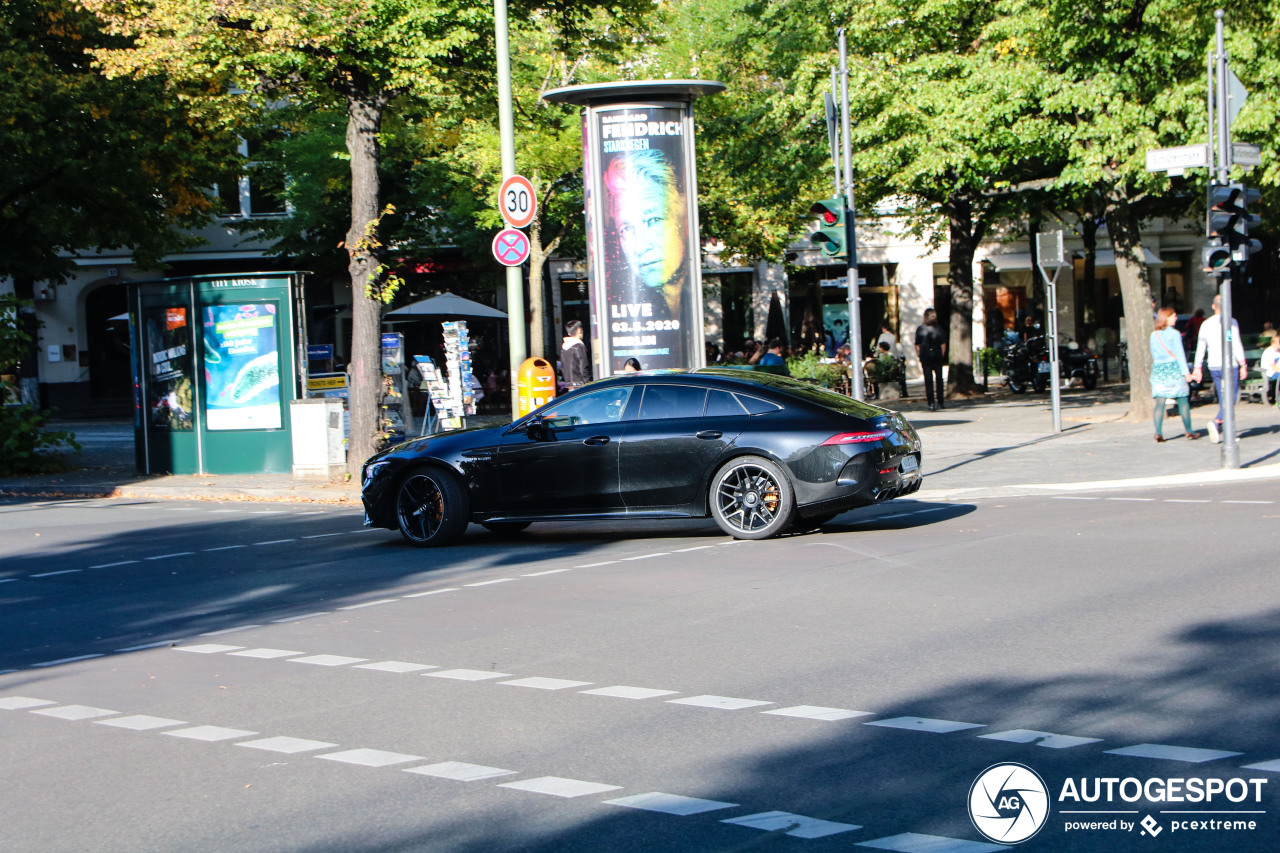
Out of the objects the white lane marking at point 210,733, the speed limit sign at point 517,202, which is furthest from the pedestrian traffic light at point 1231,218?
the white lane marking at point 210,733

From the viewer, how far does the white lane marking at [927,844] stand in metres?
4.28

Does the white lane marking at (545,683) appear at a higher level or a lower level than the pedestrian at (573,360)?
lower

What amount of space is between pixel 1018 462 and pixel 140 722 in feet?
41.4

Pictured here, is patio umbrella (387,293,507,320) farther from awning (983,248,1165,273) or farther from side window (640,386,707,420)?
side window (640,386,707,420)

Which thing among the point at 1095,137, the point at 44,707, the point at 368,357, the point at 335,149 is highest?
the point at 335,149

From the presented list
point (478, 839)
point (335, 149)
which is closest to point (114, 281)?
point (335, 149)

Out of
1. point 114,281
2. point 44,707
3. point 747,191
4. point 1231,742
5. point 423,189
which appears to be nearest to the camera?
point 1231,742

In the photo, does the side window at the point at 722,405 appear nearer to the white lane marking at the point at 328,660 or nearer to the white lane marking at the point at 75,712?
the white lane marking at the point at 328,660

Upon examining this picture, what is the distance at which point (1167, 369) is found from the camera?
17.8 m

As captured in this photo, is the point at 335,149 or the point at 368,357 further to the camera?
the point at 335,149

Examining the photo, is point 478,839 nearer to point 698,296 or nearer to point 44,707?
point 44,707

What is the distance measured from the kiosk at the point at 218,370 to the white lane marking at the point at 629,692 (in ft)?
48.5

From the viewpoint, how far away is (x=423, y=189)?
3500 cm

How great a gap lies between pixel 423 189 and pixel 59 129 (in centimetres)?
1232
